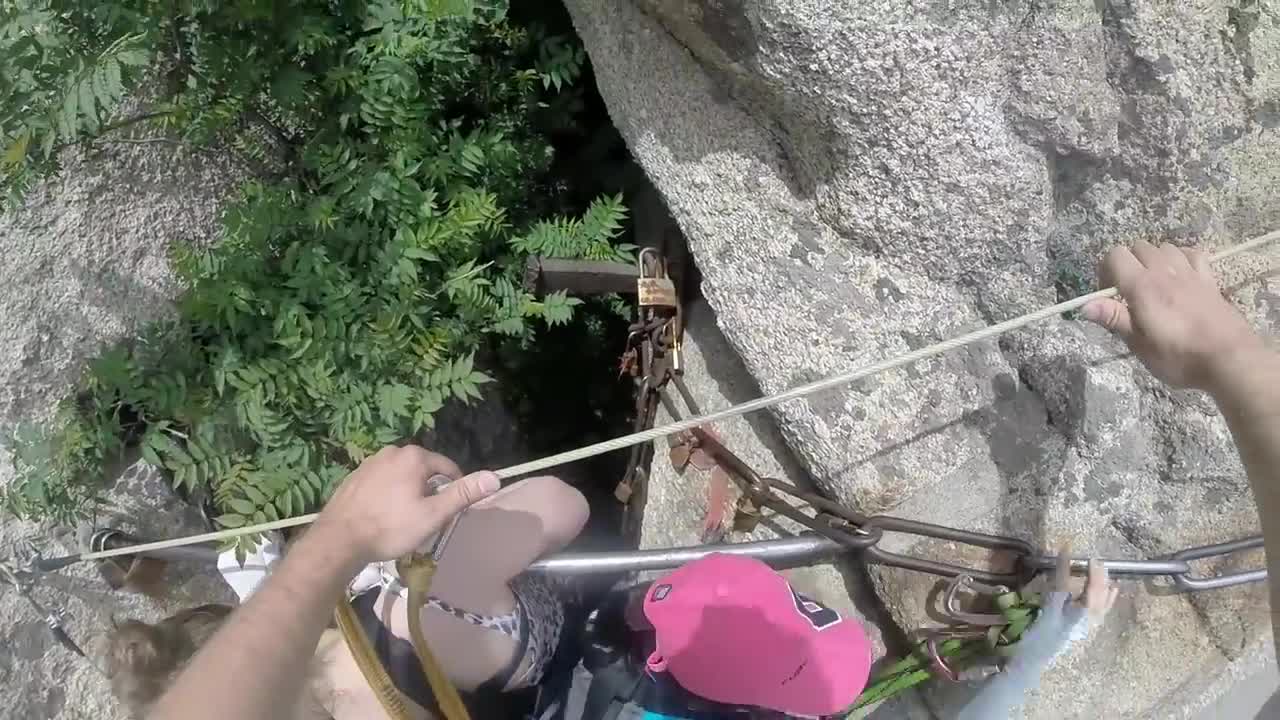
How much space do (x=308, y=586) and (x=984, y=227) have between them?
1.35m

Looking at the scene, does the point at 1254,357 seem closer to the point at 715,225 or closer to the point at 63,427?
the point at 715,225

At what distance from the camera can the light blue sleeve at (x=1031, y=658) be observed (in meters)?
1.51

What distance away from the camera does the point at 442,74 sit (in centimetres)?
208

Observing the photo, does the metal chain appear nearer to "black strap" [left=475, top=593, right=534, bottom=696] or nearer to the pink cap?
the pink cap

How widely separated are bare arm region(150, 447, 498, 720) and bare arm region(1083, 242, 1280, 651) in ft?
3.20

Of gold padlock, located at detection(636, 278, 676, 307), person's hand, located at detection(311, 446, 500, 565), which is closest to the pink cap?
person's hand, located at detection(311, 446, 500, 565)

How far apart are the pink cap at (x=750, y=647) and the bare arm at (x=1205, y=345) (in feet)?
2.51

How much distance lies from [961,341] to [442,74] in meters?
1.47

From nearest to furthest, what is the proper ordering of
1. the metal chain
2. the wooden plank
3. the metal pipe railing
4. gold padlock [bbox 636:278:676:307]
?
the metal chain → the metal pipe railing → gold padlock [bbox 636:278:676:307] → the wooden plank

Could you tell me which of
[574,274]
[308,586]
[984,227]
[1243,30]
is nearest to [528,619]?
[308,586]

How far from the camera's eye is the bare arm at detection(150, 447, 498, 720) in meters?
0.90

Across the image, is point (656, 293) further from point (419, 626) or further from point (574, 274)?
point (419, 626)

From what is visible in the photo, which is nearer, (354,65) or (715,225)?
(715,225)

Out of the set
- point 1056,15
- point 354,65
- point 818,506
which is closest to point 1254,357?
point 1056,15
